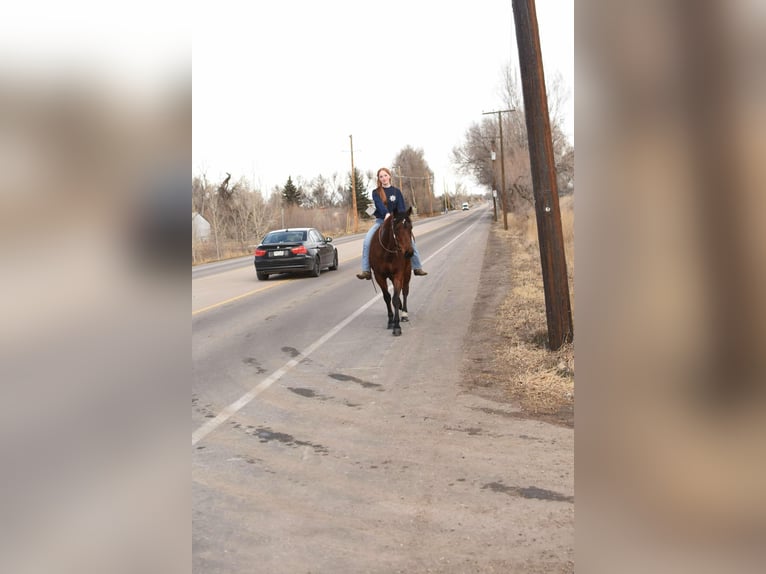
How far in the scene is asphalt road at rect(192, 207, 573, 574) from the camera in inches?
136

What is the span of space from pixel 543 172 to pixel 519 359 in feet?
7.55

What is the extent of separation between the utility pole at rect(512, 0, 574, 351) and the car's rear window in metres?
13.1

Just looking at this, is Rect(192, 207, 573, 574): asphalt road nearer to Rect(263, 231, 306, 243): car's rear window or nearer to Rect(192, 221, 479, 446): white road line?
Rect(192, 221, 479, 446): white road line

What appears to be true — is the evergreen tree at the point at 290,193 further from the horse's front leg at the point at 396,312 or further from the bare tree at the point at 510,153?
the horse's front leg at the point at 396,312

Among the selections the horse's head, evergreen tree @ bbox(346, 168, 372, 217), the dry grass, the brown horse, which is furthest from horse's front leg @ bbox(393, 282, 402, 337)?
evergreen tree @ bbox(346, 168, 372, 217)

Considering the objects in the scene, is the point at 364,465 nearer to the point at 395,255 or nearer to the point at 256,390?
the point at 256,390

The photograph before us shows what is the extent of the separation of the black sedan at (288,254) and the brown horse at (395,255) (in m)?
8.85

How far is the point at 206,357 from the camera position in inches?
347

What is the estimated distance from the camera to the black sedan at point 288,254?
1936 cm

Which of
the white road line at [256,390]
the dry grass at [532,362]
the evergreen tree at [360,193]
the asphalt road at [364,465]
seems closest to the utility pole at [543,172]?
the dry grass at [532,362]

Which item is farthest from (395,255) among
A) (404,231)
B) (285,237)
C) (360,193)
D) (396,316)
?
(360,193)

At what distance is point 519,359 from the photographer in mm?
7656
